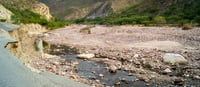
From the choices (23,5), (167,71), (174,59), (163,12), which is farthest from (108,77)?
(23,5)

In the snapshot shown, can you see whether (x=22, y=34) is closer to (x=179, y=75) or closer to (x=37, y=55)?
(x=37, y=55)

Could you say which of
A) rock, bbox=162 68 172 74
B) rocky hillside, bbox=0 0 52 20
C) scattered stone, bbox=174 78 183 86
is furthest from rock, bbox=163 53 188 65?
rocky hillside, bbox=0 0 52 20

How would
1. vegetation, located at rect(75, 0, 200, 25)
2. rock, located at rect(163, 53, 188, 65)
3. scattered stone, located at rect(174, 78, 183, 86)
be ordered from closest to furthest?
scattered stone, located at rect(174, 78, 183, 86)
rock, located at rect(163, 53, 188, 65)
vegetation, located at rect(75, 0, 200, 25)

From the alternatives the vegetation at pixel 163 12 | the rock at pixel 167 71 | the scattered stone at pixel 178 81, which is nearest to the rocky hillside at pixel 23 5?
the vegetation at pixel 163 12

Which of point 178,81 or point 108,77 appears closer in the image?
point 178,81

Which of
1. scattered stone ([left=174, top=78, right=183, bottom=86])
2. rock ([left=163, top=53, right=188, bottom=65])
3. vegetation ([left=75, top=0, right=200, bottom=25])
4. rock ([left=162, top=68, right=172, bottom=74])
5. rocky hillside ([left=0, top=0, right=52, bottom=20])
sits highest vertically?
rocky hillside ([left=0, top=0, right=52, bottom=20])

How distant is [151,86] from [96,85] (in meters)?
2.51

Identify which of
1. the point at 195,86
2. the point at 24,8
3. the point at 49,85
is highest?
the point at 24,8

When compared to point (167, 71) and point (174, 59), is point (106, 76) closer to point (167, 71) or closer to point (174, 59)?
point (167, 71)

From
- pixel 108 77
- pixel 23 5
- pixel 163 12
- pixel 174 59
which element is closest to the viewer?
pixel 108 77

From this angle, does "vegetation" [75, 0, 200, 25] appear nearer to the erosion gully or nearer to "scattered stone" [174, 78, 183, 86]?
the erosion gully

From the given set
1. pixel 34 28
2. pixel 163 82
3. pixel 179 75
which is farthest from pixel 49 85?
pixel 34 28

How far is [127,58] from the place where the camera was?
18734mm

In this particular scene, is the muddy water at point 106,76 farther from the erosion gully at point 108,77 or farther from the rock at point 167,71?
the rock at point 167,71
